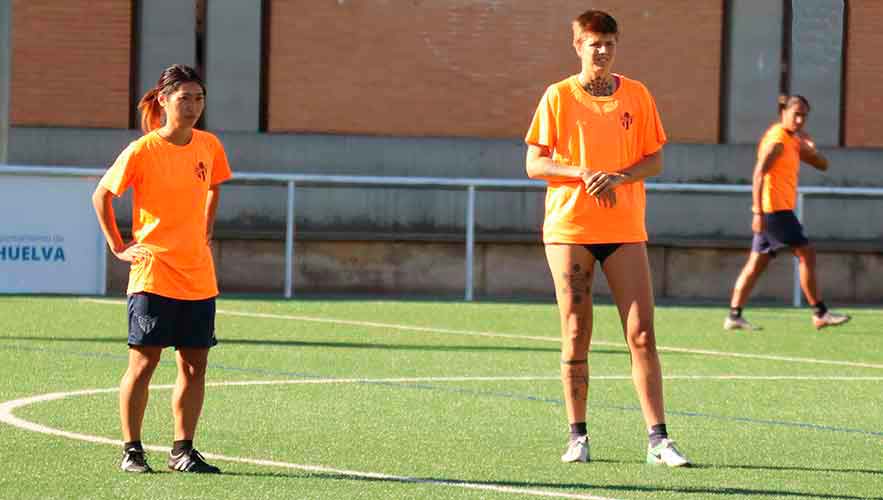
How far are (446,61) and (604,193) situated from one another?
19.1 metres

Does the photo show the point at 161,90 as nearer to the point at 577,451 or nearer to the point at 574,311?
the point at 574,311

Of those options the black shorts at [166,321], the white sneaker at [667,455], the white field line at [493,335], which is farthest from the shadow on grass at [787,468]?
the white field line at [493,335]

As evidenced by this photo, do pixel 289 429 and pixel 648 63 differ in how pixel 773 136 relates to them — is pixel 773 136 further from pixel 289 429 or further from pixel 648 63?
pixel 648 63

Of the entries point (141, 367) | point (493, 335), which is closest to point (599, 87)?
point (141, 367)

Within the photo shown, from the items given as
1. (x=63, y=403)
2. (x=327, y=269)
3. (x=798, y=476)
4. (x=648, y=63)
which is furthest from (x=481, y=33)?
(x=798, y=476)

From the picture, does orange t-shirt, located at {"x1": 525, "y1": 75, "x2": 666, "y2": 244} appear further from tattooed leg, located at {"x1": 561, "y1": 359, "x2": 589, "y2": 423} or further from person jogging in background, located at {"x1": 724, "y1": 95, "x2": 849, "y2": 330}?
person jogging in background, located at {"x1": 724, "y1": 95, "x2": 849, "y2": 330}

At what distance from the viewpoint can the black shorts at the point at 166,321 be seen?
8.27 m

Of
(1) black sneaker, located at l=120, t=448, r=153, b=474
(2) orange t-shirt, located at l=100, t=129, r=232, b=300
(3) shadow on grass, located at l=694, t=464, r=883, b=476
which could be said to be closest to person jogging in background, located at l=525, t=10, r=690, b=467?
(3) shadow on grass, located at l=694, t=464, r=883, b=476

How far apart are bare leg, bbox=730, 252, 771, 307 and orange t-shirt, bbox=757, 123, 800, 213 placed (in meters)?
0.41

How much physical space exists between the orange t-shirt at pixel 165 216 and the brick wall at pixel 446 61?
1892cm

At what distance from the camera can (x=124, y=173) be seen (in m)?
8.30

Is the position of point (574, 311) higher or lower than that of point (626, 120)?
lower

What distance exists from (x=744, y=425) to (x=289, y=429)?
236 cm

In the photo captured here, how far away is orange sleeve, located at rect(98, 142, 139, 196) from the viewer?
8.30 meters
